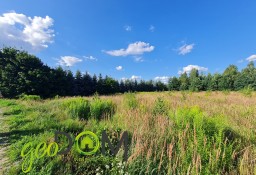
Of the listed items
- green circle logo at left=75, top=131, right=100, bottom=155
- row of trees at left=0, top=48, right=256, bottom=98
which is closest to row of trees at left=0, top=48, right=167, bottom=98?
row of trees at left=0, top=48, right=256, bottom=98

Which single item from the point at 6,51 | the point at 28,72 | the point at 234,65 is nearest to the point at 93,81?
the point at 28,72

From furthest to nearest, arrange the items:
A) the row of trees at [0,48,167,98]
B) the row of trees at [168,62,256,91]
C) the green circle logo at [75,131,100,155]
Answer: the row of trees at [168,62,256,91]
the row of trees at [0,48,167,98]
the green circle logo at [75,131,100,155]

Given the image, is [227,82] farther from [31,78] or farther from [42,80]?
[31,78]

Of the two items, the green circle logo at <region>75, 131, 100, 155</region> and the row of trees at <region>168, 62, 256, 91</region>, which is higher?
the row of trees at <region>168, 62, 256, 91</region>

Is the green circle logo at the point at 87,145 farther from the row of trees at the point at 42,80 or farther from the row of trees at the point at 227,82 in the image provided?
the row of trees at the point at 227,82

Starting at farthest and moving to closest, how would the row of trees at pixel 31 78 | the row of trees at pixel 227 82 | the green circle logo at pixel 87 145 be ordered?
the row of trees at pixel 227 82 → the row of trees at pixel 31 78 → the green circle logo at pixel 87 145

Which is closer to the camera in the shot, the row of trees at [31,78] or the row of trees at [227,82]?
the row of trees at [31,78]

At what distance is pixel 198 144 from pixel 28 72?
86.9 ft

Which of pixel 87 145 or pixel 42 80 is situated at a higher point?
pixel 42 80

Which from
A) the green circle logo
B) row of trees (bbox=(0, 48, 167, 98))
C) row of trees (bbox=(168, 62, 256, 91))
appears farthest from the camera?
row of trees (bbox=(168, 62, 256, 91))

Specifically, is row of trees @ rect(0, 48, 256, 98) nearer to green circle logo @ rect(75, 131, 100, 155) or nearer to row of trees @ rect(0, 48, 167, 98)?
row of trees @ rect(0, 48, 167, 98)

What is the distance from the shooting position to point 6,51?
24.7m

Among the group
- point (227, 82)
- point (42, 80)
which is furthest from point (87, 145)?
point (227, 82)

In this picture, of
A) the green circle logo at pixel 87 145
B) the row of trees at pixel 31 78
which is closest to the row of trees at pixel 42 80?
the row of trees at pixel 31 78
